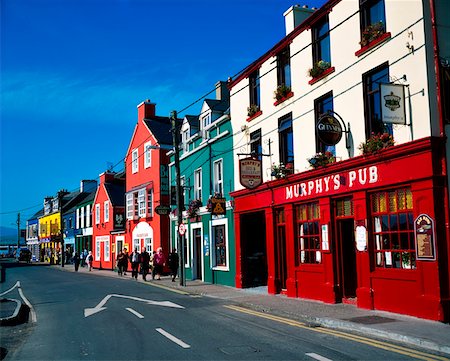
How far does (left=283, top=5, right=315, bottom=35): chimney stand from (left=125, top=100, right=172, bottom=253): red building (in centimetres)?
1549

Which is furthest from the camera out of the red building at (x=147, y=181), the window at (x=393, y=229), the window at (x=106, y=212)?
the window at (x=106, y=212)

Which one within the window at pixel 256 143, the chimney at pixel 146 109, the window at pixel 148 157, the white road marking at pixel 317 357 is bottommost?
the white road marking at pixel 317 357

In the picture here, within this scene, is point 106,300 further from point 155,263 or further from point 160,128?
point 160,128

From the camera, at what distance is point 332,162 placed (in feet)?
49.2

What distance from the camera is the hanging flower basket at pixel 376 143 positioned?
41.5 feet

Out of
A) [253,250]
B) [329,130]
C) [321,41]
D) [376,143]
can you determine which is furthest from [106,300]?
[321,41]

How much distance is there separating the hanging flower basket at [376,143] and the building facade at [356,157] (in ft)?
0.12

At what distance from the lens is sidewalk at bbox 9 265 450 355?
9.48 meters

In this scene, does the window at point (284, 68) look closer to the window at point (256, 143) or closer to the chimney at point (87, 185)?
the window at point (256, 143)

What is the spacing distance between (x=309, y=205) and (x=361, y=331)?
21.0ft

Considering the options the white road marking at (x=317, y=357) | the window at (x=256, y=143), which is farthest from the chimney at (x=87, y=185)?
the white road marking at (x=317, y=357)

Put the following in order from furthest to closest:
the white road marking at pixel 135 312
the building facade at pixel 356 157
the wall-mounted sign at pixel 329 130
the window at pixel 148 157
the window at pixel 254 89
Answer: the window at pixel 148 157 < the window at pixel 254 89 < the wall-mounted sign at pixel 329 130 < the white road marking at pixel 135 312 < the building facade at pixel 356 157

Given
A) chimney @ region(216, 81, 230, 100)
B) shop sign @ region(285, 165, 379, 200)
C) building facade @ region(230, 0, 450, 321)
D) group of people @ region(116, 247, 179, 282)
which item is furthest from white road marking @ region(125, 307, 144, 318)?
chimney @ region(216, 81, 230, 100)

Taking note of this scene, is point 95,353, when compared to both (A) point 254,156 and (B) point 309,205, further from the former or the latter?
(A) point 254,156
